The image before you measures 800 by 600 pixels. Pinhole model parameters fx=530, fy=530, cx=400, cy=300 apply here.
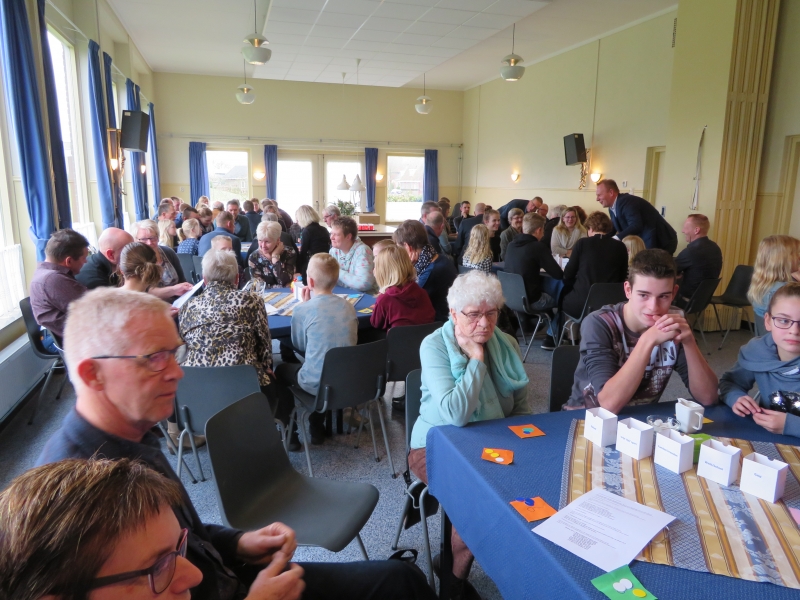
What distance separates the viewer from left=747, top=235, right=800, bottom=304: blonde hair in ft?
12.9

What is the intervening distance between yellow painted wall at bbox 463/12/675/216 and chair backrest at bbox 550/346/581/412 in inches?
288

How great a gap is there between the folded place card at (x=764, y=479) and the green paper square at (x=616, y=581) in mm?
510

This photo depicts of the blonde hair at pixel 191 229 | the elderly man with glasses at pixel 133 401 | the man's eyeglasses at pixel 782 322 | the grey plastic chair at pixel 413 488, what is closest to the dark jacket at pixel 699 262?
the man's eyeglasses at pixel 782 322

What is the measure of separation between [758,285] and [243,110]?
1232 centimetres

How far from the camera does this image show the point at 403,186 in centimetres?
1512

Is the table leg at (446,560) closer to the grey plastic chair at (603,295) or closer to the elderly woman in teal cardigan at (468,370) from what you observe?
the elderly woman in teal cardigan at (468,370)

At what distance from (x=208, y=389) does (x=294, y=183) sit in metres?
12.4

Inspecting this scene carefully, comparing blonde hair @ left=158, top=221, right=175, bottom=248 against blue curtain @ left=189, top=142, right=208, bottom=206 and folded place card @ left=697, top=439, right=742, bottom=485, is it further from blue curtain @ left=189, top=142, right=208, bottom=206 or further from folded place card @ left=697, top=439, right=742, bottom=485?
blue curtain @ left=189, top=142, right=208, bottom=206

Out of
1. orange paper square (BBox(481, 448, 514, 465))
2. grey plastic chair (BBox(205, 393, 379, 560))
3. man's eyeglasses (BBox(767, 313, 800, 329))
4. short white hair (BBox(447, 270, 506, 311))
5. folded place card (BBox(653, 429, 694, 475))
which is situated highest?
short white hair (BBox(447, 270, 506, 311))

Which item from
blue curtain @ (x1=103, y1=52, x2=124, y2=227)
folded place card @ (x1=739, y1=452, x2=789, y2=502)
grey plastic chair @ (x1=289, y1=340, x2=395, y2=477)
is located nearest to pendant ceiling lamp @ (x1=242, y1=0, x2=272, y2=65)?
blue curtain @ (x1=103, y1=52, x2=124, y2=227)

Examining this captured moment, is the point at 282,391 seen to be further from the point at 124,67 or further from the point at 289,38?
the point at 124,67

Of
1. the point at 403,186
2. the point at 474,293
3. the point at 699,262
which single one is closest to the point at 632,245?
the point at 699,262

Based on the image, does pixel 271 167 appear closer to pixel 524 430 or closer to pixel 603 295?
pixel 603 295

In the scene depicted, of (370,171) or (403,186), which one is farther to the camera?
(403,186)
